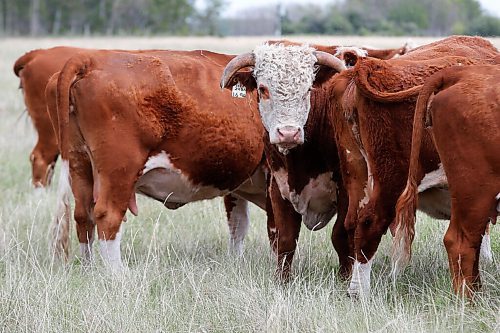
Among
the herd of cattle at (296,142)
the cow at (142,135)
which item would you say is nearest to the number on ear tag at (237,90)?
the herd of cattle at (296,142)

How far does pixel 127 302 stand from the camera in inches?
210

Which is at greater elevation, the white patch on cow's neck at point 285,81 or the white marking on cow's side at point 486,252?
the white patch on cow's neck at point 285,81

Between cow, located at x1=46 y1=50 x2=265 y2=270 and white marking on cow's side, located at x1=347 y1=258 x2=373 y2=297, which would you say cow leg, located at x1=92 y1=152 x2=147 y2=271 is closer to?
cow, located at x1=46 y1=50 x2=265 y2=270

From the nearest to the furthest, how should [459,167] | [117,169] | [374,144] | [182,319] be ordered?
1. [459,167]
2. [182,319]
3. [374,144]
4. [117,169]

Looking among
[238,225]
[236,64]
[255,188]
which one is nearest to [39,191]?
[238,225]

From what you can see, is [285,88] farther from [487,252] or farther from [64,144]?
[487,252]

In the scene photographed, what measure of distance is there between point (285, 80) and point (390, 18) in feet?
113


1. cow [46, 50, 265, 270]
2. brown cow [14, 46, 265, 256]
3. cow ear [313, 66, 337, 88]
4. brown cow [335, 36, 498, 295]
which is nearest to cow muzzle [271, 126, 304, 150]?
brown cow [335, 36, 498, 295]

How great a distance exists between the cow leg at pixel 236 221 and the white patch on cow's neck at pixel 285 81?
1.65 m

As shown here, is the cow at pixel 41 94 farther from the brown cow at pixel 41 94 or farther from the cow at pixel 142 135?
the cow at pixel 142 135

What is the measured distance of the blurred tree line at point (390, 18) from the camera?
33.1 meters

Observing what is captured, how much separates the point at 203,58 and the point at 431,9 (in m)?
38.8

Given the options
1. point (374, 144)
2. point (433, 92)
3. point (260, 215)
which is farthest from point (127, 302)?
point (260, 215)

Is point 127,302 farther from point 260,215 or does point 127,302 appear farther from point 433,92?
point 260,215
